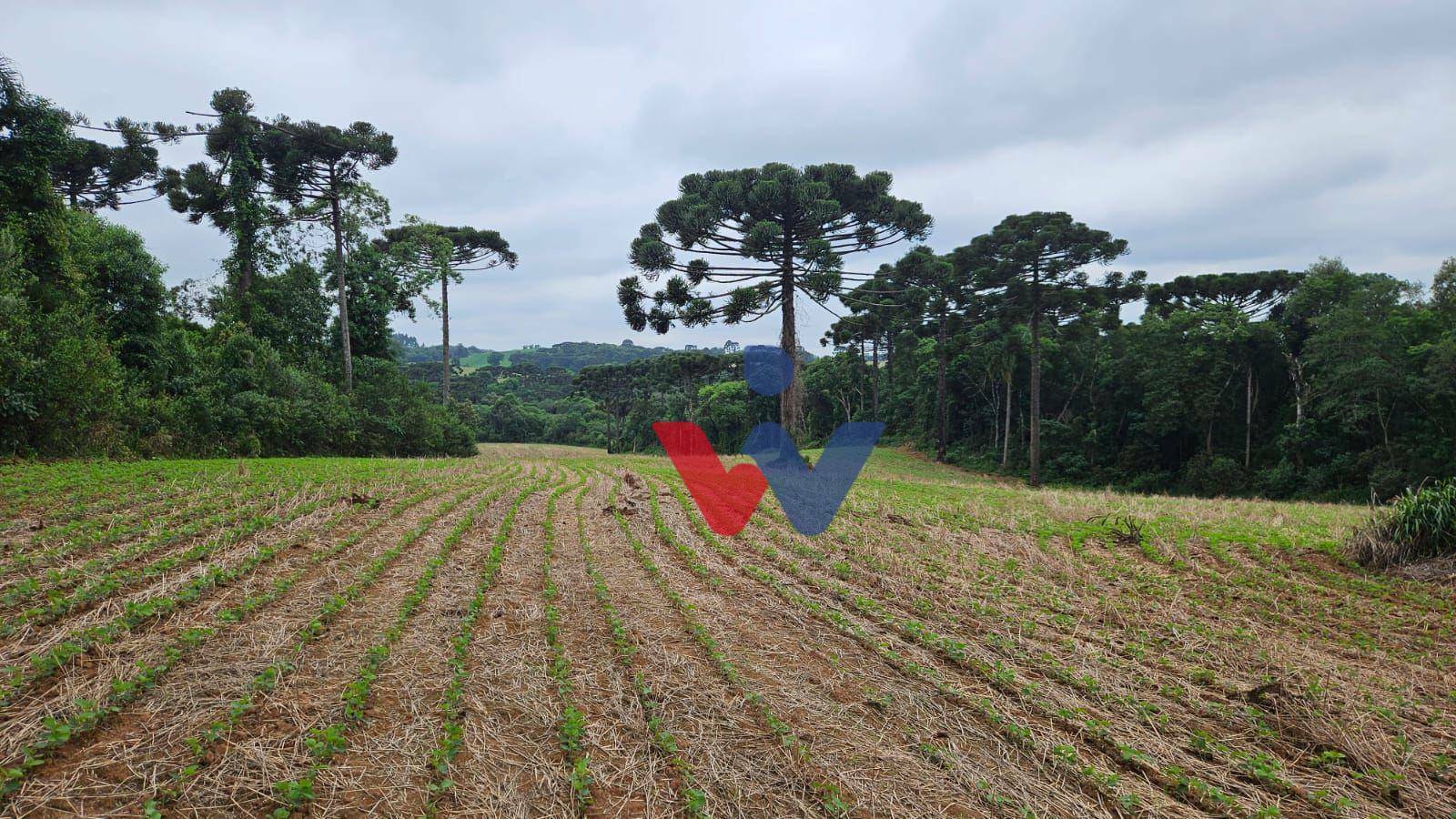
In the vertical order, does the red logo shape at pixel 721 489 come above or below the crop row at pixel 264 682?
below

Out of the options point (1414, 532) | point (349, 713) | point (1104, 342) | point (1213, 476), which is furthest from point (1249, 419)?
point (349, 713)

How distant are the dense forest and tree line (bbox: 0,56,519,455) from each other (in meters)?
0.08

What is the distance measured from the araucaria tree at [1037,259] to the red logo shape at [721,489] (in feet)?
57.5

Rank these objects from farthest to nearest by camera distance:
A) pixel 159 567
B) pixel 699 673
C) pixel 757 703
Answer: pixel 159 567
pixel 699 673
pixel 757 703

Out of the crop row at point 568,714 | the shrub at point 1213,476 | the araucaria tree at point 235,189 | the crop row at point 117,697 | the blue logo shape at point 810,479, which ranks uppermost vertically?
the araucaria tree at point 235,189

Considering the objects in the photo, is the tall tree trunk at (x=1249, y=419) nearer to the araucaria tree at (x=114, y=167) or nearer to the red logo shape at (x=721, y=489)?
the red logo shape at (x=721, y=489)

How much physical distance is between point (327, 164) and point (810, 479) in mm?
25927

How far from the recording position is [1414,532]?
254 inches

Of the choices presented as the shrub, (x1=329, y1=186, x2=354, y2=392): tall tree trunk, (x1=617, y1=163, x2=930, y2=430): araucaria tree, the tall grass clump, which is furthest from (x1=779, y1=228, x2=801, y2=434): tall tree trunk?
the shrub

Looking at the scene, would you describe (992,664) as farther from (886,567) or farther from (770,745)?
(886,567)

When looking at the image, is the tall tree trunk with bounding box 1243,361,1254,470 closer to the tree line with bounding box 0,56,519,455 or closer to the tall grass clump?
the tall grass clump

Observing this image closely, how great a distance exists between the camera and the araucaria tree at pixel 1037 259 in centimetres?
2648

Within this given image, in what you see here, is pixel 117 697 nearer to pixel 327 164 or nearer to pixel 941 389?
pixel 327 164

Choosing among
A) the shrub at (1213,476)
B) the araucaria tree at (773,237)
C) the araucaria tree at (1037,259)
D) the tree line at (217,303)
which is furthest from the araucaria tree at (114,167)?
the shrub at (1213,476)
